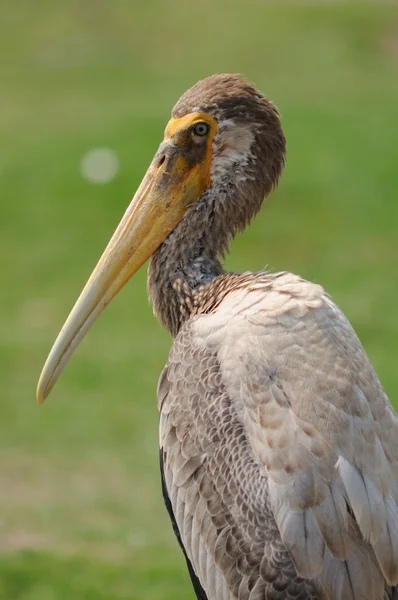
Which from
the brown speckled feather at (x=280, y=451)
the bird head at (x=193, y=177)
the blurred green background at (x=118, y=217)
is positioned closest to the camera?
the brown speckled feather at (x=280, y=451)

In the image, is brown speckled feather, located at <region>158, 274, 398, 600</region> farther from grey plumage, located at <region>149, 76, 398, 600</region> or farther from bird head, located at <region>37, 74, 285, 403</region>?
bird head, located at <region>37, 74, 285, 403</region>

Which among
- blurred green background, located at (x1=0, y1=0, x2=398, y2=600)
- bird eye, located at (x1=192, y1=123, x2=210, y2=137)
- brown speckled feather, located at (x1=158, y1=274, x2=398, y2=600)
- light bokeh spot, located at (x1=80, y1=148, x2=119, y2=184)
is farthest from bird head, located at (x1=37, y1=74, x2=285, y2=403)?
light bokeh spot, located at (x1=80, y1=148, x2=119, y2=184)

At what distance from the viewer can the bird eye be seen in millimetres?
4773

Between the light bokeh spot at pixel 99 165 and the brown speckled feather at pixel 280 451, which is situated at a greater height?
the light bokeh spot at pixel 99 165

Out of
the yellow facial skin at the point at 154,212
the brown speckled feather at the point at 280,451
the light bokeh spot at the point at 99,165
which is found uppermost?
the light bokeh spot at the point at 99,165

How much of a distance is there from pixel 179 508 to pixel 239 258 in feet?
33.2

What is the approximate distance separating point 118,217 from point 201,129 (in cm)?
1076

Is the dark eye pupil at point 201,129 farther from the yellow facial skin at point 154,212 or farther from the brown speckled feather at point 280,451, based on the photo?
the brown speckled feather at point 280,451

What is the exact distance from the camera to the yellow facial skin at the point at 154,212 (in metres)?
4.81

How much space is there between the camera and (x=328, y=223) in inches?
610

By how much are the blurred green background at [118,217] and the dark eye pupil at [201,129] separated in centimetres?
345

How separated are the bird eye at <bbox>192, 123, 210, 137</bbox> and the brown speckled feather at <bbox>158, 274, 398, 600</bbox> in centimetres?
69

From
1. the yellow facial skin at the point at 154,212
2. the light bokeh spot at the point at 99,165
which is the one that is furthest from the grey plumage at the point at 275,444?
the light bokeh spot at the point at 99,165

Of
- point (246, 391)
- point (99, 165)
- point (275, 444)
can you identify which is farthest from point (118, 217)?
point (275, 444)
